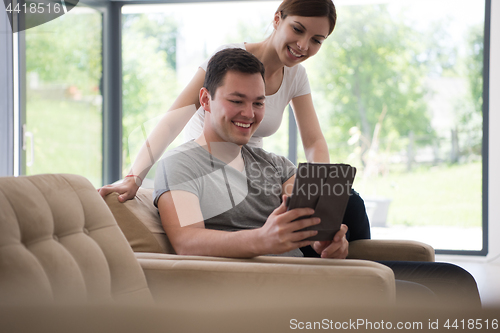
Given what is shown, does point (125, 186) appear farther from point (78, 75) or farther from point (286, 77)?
point (78, 75)

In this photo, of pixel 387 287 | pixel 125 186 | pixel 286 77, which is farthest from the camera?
pixel 286 77

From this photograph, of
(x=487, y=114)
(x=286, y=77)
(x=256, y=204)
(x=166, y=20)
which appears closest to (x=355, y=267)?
(x=256, y=204)

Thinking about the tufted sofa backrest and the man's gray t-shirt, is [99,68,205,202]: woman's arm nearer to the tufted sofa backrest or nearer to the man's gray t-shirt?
the man's gray t-shirt

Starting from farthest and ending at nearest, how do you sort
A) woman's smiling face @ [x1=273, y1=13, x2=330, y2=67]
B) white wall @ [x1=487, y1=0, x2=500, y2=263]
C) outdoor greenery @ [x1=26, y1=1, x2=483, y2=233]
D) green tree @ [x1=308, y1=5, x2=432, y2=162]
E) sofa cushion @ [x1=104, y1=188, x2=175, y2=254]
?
1. green tree @ [x1=308, y1=5, x2=432, y2=162]
2. outdoor greenery @ [x1=26, y1=1, x2=483, y2=233]
3. white wall @ [x1=487, y1=0, x2=500, y2=263]
4. woman's smiling face @ [x1=273, y1=13, x2=330, y2=67]
5. sofa cushion @ [x1=104, y1=188, x2=175, y2=254]

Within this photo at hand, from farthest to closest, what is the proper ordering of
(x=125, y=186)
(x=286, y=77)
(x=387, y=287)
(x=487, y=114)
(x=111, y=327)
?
(x=487, y=114) < (x=286, y=77) < (x=125, y=186) < (x=387, y=287) < (x=111, y=327)

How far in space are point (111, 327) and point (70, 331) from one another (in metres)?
0.06

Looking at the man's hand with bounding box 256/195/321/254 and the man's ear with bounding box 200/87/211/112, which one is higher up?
the man's ear with bounding box 200/87/211/112

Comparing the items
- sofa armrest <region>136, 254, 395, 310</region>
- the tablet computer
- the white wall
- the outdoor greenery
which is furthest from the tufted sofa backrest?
the white wall

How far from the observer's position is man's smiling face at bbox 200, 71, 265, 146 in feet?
4.63

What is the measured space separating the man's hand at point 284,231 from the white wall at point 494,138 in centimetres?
299

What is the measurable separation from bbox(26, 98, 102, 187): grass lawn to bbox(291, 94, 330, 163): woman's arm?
2095 millimetres

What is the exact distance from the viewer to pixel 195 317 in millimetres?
480

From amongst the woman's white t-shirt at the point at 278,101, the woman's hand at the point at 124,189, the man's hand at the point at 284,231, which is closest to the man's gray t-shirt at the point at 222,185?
the woman's hand at the point at 124,189

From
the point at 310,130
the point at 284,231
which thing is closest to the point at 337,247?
the point at 284,231
